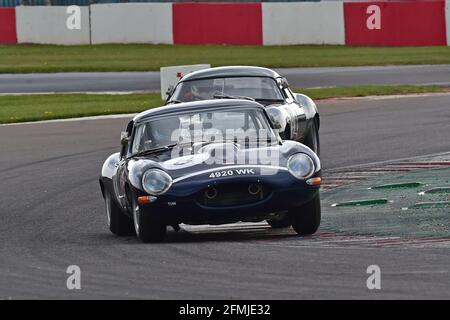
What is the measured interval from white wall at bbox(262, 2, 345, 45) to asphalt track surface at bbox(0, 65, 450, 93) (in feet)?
16.3

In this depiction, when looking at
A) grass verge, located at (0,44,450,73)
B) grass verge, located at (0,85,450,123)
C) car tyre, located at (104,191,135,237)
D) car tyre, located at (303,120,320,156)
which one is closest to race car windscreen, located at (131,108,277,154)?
car tyre, located at (104,191,135,237)

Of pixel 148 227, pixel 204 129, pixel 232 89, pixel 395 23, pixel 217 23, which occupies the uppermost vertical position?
pixel 217 23

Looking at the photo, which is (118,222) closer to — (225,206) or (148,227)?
(148,227)

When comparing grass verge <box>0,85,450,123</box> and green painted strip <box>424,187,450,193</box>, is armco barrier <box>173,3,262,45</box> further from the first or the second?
green painted strip <box>424,187,450,193</box>

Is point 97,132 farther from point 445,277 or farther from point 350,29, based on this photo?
point 350,29

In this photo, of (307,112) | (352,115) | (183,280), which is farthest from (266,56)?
(183,280)

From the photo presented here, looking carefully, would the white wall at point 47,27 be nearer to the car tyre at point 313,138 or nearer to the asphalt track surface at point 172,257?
the asphalt track surface at point 172,257

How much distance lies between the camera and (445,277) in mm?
8492

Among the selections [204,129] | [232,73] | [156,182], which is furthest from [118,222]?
[232,73]

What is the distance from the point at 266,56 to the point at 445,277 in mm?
28523

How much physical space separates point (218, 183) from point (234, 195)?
0.60ft

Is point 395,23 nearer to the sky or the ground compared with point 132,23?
nearer to the ground

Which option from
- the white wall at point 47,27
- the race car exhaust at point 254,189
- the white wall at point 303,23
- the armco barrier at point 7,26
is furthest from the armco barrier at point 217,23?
the race car exhaust at point 254,189

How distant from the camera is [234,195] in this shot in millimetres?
10844
